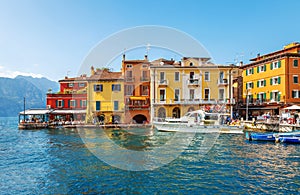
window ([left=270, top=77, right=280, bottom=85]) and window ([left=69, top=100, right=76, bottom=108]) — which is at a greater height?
window ([left=270, top=77, right=280, bottom=85])

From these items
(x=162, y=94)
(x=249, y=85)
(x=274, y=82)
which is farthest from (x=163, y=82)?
(x=274, y=82)

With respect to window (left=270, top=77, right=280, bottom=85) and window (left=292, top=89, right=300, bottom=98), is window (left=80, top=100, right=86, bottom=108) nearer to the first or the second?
window (left=270, top=77, right=280, bottom=85)

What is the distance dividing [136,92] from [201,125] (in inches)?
561

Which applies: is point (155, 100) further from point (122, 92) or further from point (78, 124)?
point (78, 124)

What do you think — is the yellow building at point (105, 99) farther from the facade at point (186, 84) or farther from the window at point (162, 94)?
the window at point (162, 94)

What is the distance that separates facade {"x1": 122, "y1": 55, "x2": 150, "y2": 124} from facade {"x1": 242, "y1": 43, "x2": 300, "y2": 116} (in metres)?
A: 15.1

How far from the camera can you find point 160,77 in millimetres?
38812

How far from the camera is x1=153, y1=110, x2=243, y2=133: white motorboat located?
1130 inches

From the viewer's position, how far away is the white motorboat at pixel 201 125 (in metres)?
28.7

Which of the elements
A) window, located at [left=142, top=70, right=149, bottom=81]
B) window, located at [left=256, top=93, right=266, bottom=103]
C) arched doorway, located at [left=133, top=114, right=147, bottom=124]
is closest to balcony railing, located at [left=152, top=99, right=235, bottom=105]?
arched doorway, located at [left=133, top=114, right=147, bottom=124]

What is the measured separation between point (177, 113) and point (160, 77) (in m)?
6.13

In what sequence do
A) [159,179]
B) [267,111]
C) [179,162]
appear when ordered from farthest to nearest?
[267,111] < [179,162] < [159,179]

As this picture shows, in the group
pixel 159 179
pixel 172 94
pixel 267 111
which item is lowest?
pixel 159 179

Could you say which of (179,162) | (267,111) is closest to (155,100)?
(267,111)
